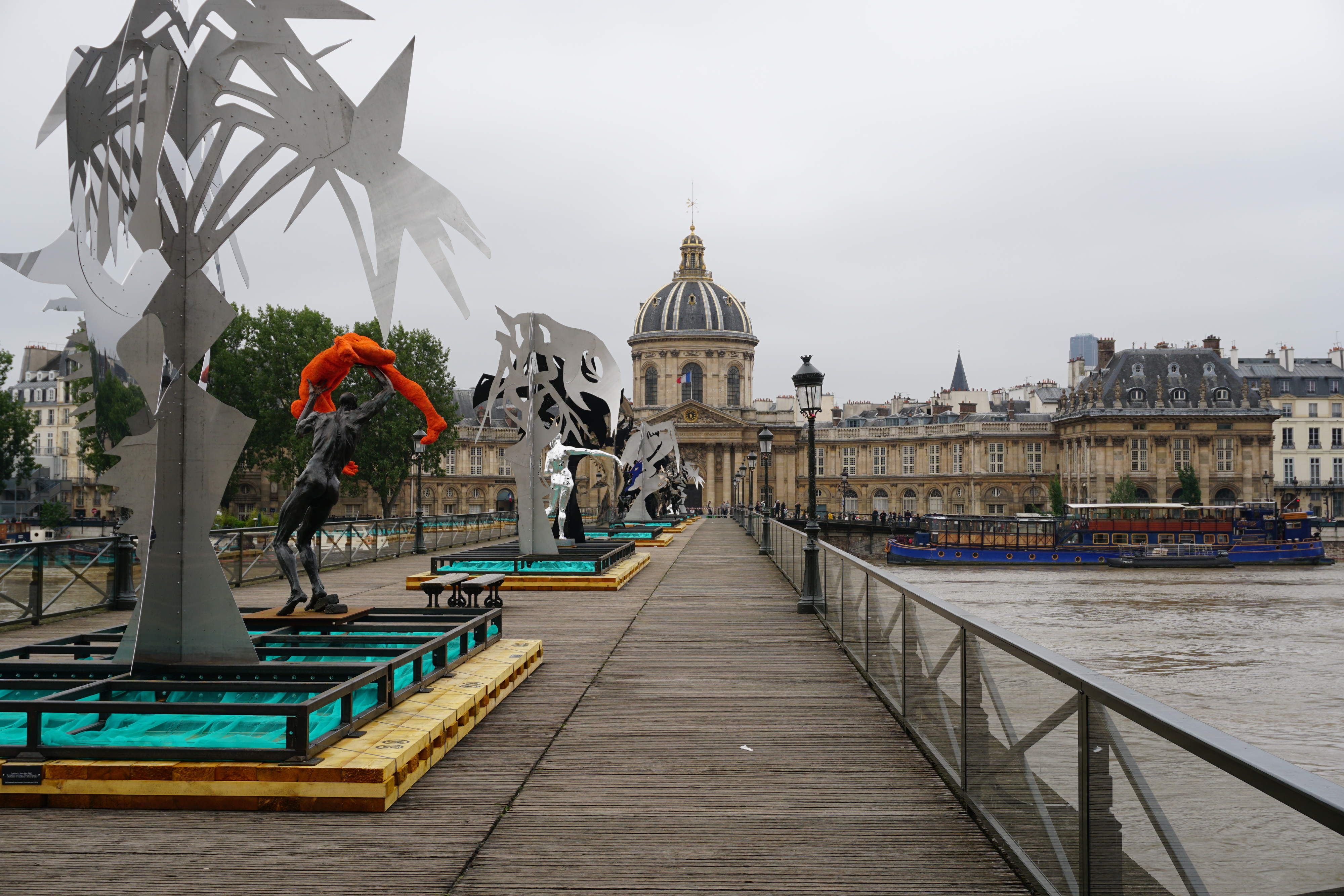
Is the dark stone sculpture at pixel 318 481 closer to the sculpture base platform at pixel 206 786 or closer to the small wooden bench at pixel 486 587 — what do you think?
the small wooden bench at pixel 486 587

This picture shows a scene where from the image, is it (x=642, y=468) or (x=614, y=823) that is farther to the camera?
(x=642, y=468)

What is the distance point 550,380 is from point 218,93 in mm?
15641

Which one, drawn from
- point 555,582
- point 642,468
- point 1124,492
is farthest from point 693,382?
point 555,582

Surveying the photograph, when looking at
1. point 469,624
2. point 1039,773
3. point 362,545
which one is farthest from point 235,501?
point 1039,773

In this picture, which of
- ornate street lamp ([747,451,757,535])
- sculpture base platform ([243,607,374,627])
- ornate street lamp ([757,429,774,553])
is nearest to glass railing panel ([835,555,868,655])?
sculpture base platform ([243,607,374,627])

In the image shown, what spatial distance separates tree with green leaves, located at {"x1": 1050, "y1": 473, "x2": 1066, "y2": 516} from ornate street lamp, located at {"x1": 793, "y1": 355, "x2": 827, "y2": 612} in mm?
87214

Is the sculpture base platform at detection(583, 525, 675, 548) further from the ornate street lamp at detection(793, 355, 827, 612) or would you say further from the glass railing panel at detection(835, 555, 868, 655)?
the glass railing panel at detection(835, 555, 868, 655)

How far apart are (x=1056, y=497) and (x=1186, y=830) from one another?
342 feet

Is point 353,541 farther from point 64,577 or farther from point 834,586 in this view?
point 834,586

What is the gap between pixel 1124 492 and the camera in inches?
3674

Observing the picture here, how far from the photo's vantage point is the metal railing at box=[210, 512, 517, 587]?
17.5 m

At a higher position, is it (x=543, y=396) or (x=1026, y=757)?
(x=543, y=396)

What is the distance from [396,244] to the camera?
702cm

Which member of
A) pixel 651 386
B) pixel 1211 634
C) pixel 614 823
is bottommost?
pixel 1211 634
